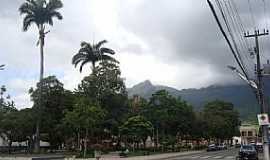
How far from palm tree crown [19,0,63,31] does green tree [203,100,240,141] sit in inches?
1814

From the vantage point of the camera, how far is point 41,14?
60.4 m

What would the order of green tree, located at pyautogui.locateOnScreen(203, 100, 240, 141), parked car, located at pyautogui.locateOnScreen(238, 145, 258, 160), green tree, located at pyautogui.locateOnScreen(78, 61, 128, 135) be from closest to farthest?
parked car, located at pyautogui.locateOnScreen(238, 145, 258, 160), green tree, located at pyautogui.locateOnScreen(78, 61, 128, 135), green tree, located at pyautogui.locateOnScreen(203, 100, 240, 141)

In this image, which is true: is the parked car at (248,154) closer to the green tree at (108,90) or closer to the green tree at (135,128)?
the green tree at (135,128)

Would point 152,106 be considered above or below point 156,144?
above

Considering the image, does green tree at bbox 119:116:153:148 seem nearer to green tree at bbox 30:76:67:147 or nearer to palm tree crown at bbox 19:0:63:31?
green tree at bbox 30:76:67:147

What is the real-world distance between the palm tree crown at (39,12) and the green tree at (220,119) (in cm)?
4609

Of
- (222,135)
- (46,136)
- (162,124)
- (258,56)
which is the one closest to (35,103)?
(46,136)

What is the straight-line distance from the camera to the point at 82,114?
53219 millimetres

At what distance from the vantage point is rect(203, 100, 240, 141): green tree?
100800 millimetres

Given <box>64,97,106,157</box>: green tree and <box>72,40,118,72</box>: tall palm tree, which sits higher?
<box>72,40,118,72</box>: tall palm tree

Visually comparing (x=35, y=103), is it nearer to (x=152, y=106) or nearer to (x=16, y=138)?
(x=16, y=138)

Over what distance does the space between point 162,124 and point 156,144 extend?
377 cm

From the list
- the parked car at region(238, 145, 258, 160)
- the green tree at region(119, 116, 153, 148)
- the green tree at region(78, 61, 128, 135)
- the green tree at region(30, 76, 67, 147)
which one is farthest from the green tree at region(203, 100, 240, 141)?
the parked car at region(238, 145, 258, 160)

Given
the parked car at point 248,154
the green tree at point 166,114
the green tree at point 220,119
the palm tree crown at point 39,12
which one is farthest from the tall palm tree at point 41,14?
the green tree at point 220,119
